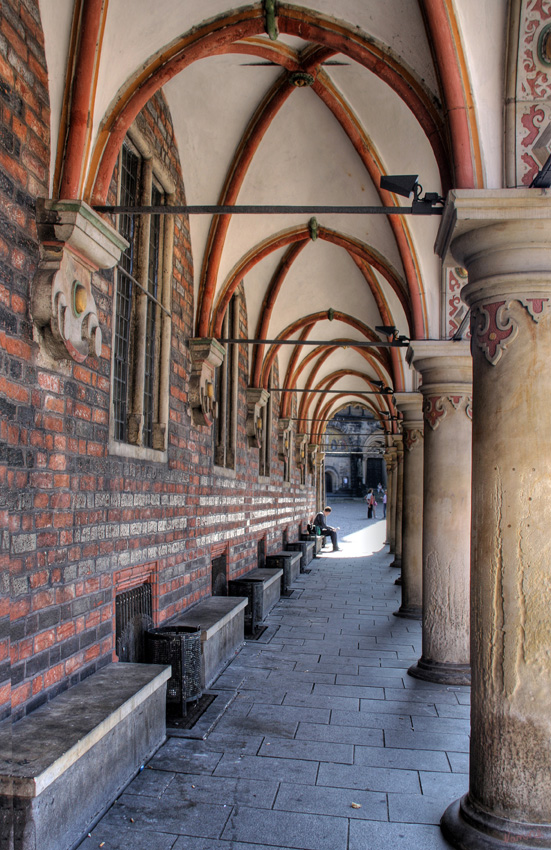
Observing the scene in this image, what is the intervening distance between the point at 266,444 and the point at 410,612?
4.28m

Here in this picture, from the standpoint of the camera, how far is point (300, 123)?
7.45 m

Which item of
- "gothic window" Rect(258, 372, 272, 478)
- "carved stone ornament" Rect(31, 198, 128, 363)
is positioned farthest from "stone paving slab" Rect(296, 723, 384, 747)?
"gothic window" Rect(258, 372, 272, 478)

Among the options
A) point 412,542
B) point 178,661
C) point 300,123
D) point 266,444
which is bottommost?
point 178,661

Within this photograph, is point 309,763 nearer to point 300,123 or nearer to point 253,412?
point 300,123

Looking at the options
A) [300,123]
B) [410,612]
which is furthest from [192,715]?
[300,123]

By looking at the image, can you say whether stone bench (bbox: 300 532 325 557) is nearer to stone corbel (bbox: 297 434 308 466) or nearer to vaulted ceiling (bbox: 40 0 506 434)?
stone corbel (bbox: 297 434 308 466)

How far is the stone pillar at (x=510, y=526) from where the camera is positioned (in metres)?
3.18

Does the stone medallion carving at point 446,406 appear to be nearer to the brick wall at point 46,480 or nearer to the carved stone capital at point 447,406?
the carved stone capital at point 447,406

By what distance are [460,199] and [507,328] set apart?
64 cm

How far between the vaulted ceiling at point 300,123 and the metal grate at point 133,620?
2.74 meters

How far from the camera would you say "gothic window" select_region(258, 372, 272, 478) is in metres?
12.2

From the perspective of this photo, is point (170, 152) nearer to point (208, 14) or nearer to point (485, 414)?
point (208, 14)

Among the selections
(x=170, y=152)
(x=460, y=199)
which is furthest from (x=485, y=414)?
(x=170, y=152)

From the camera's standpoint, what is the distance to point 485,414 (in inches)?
138
